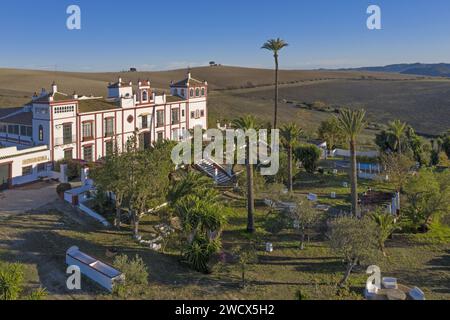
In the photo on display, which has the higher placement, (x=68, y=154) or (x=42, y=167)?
(x=68, y=154)

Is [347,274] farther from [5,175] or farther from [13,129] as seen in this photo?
[13,129]

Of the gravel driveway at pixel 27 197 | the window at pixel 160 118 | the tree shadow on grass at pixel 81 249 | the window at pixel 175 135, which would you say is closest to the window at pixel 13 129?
the gravel driveway at pixel 27 197

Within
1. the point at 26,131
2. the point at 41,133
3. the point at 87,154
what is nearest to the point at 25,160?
the point at 41,133

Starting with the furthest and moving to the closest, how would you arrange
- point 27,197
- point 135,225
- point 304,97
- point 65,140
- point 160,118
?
point 304,97
point 160,118
point 65,140
point 27,197
point 135,225

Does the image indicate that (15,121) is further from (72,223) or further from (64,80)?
(64,80)

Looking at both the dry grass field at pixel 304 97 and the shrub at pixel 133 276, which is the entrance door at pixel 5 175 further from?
the dry grass field at pixel 304 97

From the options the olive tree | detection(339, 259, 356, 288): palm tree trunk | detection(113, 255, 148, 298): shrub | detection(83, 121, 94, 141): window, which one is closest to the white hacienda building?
detection(83, 121, 94, 141): window
